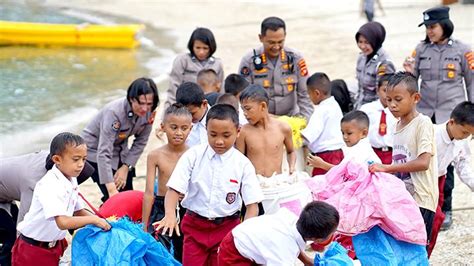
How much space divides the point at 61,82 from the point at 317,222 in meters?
10.3

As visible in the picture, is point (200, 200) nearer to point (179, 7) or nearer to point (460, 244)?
point (460, 244)

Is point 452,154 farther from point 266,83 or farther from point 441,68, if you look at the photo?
point 266,83

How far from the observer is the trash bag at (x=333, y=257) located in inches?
195

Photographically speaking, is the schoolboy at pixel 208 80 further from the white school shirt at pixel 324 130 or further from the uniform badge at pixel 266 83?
the white school shirt at pixel 324 130

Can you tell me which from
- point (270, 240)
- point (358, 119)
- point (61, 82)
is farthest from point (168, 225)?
point (61, 82)

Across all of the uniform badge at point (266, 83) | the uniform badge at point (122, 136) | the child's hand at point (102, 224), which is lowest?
the child's hand at point (102, 224)

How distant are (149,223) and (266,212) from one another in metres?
0.81

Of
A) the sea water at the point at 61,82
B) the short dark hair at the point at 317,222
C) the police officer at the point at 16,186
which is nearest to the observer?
the short dark hair at the point at 317,222

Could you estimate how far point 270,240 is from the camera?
4.78m

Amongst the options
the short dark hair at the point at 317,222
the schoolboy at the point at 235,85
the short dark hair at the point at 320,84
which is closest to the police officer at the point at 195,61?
the schoolboy at the point at 235,85

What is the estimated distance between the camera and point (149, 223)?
595cm

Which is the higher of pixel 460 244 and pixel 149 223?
pixel 149 223

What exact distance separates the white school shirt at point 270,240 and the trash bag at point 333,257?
0.54 ft

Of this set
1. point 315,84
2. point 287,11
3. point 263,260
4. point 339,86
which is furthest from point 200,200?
point 287,11
